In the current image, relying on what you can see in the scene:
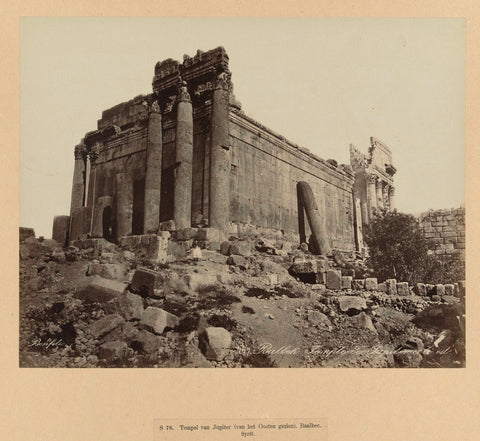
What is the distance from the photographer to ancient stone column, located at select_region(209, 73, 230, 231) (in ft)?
35.8

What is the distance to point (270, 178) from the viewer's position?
536 inches

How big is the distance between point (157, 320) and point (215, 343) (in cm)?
97

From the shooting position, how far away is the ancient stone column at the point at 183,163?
36.7ft

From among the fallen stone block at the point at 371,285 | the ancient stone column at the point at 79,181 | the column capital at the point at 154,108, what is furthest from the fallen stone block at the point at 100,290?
the ancient stone column at the point at 79,181

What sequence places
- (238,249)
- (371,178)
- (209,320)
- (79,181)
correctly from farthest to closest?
(371,178) < (79,181) < (238,249) < (209,320)

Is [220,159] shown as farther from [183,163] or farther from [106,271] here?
[106,271]

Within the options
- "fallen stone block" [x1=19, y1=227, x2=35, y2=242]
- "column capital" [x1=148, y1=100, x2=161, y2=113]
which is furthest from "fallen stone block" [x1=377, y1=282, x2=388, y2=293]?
"column capital" [x1=148, y1=100, x2=161, y2=113]

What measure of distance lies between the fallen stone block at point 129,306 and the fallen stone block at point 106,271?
3.77 ft

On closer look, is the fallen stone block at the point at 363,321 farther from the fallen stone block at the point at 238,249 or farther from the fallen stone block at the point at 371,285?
the fallen stone block at the point at 238,249

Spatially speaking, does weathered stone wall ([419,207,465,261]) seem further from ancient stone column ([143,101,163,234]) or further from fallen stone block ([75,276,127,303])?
ancient stone column ([143,101,163,234])

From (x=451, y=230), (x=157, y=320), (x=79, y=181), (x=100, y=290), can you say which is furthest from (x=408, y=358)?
(x=79, y=181)

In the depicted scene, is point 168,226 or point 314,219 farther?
point 314,219
